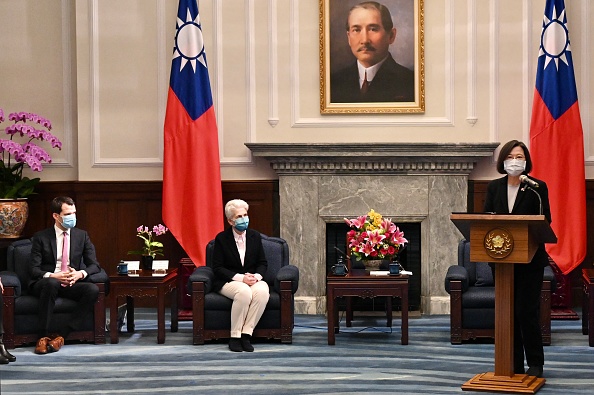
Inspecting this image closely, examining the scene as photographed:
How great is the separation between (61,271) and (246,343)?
66.3 inches

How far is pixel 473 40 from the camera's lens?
9609 mm

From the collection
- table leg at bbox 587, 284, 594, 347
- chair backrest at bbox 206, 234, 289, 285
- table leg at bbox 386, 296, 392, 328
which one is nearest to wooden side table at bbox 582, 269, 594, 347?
table leg at bbox 587, 284, 594, 347

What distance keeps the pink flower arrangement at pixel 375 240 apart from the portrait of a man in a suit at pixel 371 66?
74.4 inches

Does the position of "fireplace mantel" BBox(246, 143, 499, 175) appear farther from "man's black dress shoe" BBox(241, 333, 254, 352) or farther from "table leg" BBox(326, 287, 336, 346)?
"man's black dress shoe" BBox(241, 333, 254, 352)

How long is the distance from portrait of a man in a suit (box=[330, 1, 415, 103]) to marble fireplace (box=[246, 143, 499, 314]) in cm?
58

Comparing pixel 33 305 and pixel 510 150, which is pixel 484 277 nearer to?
pixel 510 150

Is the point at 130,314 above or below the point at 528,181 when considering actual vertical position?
below

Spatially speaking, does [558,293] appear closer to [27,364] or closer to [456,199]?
[456,199]

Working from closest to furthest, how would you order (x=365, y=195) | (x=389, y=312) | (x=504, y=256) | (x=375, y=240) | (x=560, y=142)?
1. (x=504, y=256)
2. (x=375, y=240)
3. (x=389, y=312)
4. (x=560, y=142)
5. (x=365, y=195)

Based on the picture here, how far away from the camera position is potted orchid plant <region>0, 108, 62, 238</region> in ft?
30.4

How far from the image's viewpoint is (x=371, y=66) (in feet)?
31.8

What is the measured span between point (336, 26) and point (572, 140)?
2574 mm

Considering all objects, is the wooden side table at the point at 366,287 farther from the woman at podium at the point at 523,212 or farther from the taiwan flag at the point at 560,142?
the taiwan flag at the point at 560,142

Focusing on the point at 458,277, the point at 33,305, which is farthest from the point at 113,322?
the point at 458,277
